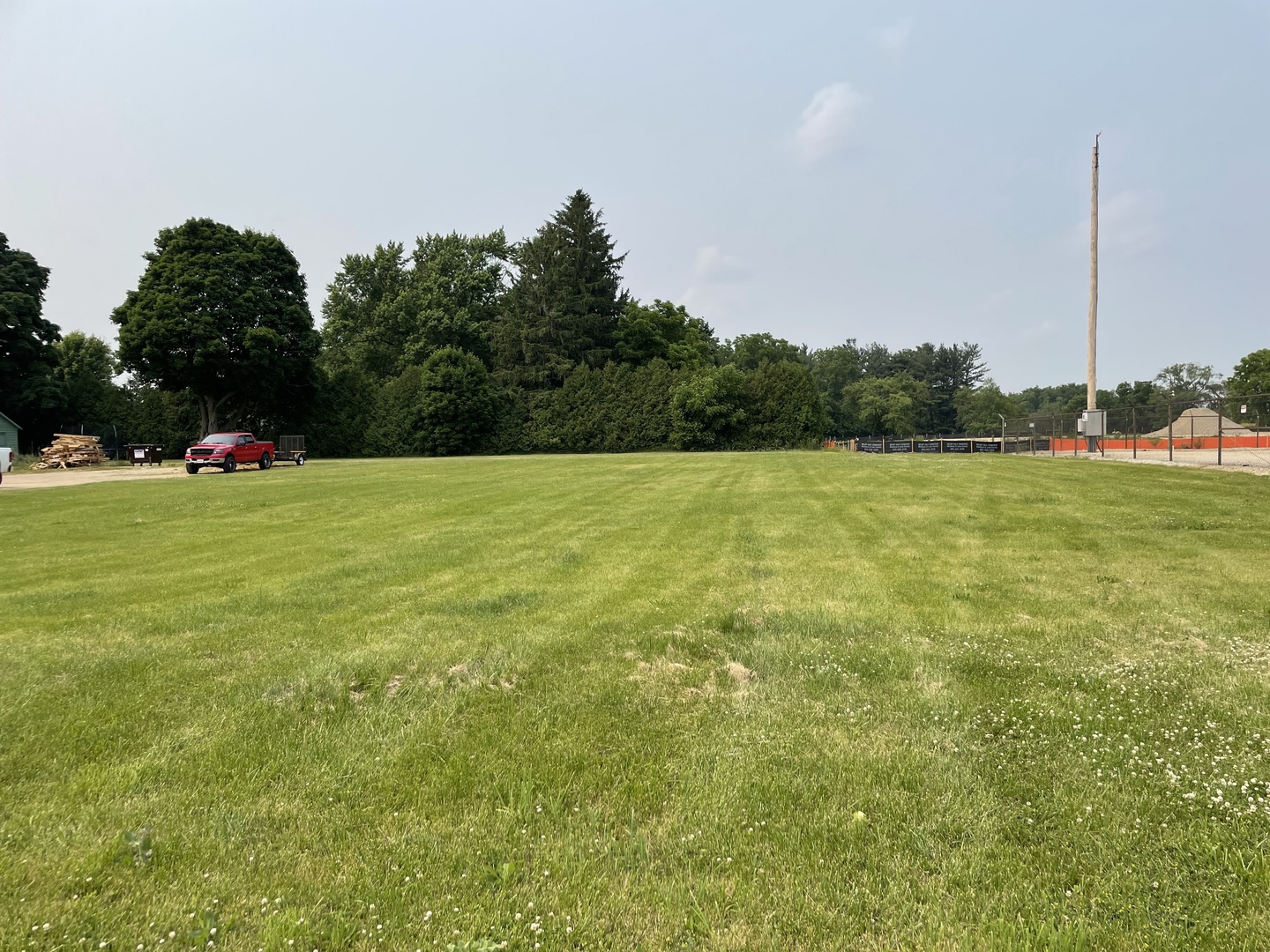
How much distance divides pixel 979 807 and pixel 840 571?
188 inches

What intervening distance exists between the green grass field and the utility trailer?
27.3 metres

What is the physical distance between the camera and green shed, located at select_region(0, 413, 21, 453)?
3734 cm

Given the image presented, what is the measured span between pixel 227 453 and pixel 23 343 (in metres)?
23.8

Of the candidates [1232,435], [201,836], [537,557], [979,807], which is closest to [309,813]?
[201,836]

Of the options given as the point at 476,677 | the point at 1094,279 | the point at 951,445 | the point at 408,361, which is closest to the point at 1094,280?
the point at 1094,279

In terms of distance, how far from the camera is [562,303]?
5744 centimetres

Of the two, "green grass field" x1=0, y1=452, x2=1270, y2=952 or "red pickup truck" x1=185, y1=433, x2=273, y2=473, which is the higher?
"red pickup truck" x1=185, y1=433, x2=273, y2=473

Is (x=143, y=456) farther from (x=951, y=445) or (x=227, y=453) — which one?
(x=951, y=445)

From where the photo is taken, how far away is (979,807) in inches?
118

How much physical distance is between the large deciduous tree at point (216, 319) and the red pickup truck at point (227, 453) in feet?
37.2

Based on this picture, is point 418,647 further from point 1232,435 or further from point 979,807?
point 1232,435

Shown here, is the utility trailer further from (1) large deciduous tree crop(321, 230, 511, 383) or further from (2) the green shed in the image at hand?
(1) large deciduous tree crop(321, 230, 511, 383)

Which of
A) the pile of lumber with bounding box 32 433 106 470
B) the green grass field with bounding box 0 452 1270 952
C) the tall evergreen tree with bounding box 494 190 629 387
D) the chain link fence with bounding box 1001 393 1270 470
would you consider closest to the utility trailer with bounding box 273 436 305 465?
the pile of lumber with bounding box 32 433 106 470

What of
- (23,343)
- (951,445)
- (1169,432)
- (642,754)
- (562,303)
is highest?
(562,303)
